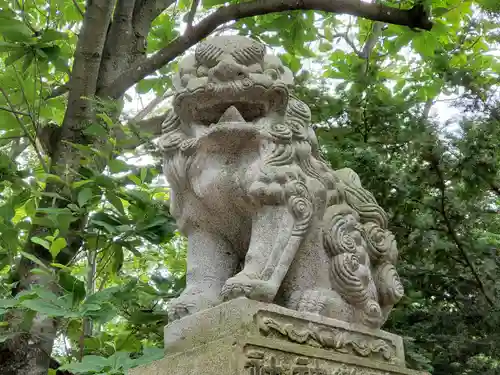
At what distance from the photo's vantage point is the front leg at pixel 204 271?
2252 mm

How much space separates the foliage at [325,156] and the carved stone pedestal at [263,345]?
576 millimetres

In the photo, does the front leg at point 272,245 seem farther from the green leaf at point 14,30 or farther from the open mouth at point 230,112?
the green leaf at point 14,30

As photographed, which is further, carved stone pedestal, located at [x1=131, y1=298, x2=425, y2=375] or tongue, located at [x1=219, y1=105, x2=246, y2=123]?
tongue, located at [x1=219, y1=105, x2=246, y2=123]

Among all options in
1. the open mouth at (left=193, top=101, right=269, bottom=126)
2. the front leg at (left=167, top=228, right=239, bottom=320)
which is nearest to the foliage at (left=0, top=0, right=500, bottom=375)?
the front leg at (left=167, top=228, right=239, bottom=320)

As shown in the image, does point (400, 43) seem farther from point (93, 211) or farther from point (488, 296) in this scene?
point (93, 211)

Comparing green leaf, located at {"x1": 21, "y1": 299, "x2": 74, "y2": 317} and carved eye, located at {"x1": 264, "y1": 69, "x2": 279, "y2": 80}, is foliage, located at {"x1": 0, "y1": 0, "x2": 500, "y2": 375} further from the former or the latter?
carved eye, located at {"x1": 264, "y1": 69, "x2": 279, "y2": 80}

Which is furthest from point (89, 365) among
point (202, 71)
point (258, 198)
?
point (202, 71)

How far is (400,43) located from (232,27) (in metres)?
1.43

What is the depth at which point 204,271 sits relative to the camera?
2359 mm

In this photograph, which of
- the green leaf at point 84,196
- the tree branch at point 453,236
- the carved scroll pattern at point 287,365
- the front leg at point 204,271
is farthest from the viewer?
the tree branch at point 453,236

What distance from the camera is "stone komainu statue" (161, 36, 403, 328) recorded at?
2268 mm

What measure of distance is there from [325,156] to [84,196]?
5.16 feet

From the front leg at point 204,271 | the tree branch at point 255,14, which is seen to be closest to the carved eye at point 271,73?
the front leg at point 204,271

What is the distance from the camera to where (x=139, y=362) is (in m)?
2.60
